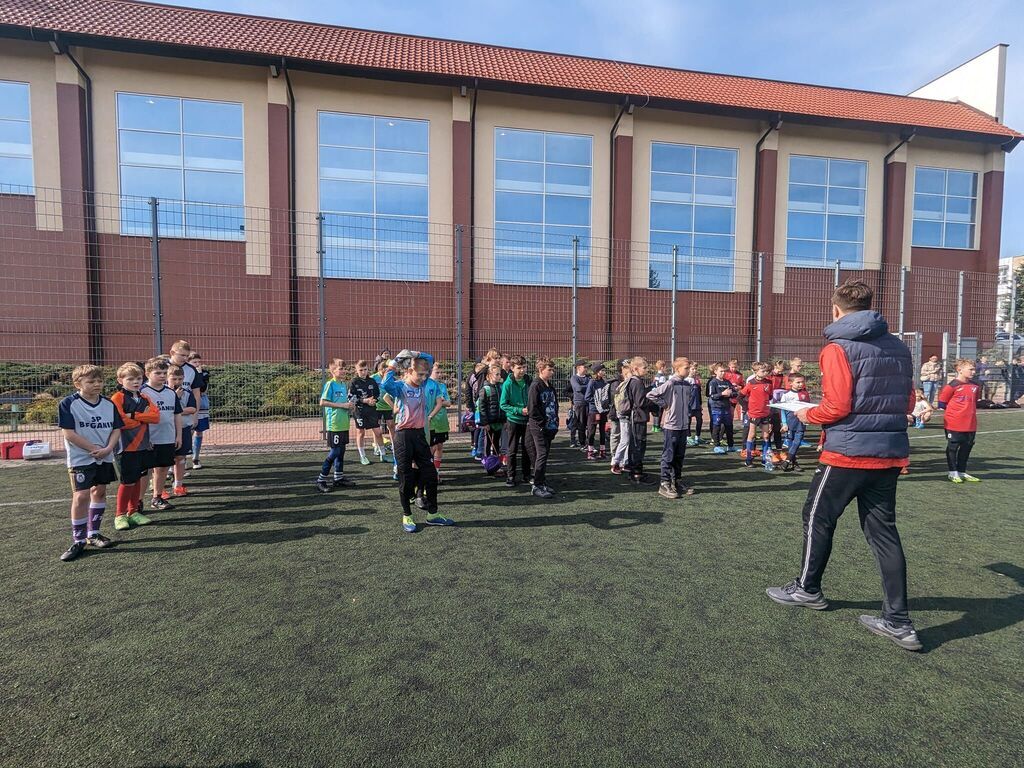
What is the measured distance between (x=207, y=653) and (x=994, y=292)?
22.5 meters

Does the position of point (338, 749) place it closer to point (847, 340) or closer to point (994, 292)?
point (847, 340)

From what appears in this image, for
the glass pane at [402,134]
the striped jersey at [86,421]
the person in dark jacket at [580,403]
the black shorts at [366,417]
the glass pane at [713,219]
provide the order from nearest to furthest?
the striped jersey at [86,421], the black shorts at [366,417], the person in dark jacket at [580,403], the glass pane at [402,134], the glass pane at [713,219]

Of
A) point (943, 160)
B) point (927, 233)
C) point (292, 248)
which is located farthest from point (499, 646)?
point (943, 160)

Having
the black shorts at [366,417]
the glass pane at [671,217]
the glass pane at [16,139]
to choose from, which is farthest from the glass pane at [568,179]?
the glass pane at [16,139]

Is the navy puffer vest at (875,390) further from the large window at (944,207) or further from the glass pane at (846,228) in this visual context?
the large window at (944,207)

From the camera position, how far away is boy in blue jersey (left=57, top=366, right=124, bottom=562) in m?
4.30

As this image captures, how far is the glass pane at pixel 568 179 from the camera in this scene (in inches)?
685

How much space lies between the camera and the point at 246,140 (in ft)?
50.5

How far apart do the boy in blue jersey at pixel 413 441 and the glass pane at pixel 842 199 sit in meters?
20.0

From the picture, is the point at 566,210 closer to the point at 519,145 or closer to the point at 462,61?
the point at 519,145

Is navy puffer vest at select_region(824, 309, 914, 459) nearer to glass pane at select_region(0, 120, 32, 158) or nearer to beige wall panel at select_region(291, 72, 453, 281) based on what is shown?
beige wall panel at select_region(291, 72, 453, 281)

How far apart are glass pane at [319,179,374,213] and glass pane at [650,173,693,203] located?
31.1ft

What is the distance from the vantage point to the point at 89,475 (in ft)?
14.3

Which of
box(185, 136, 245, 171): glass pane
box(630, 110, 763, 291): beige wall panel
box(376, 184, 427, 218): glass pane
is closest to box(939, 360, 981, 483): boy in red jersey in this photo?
box(630, 110, 763, 291): beige wall panel
